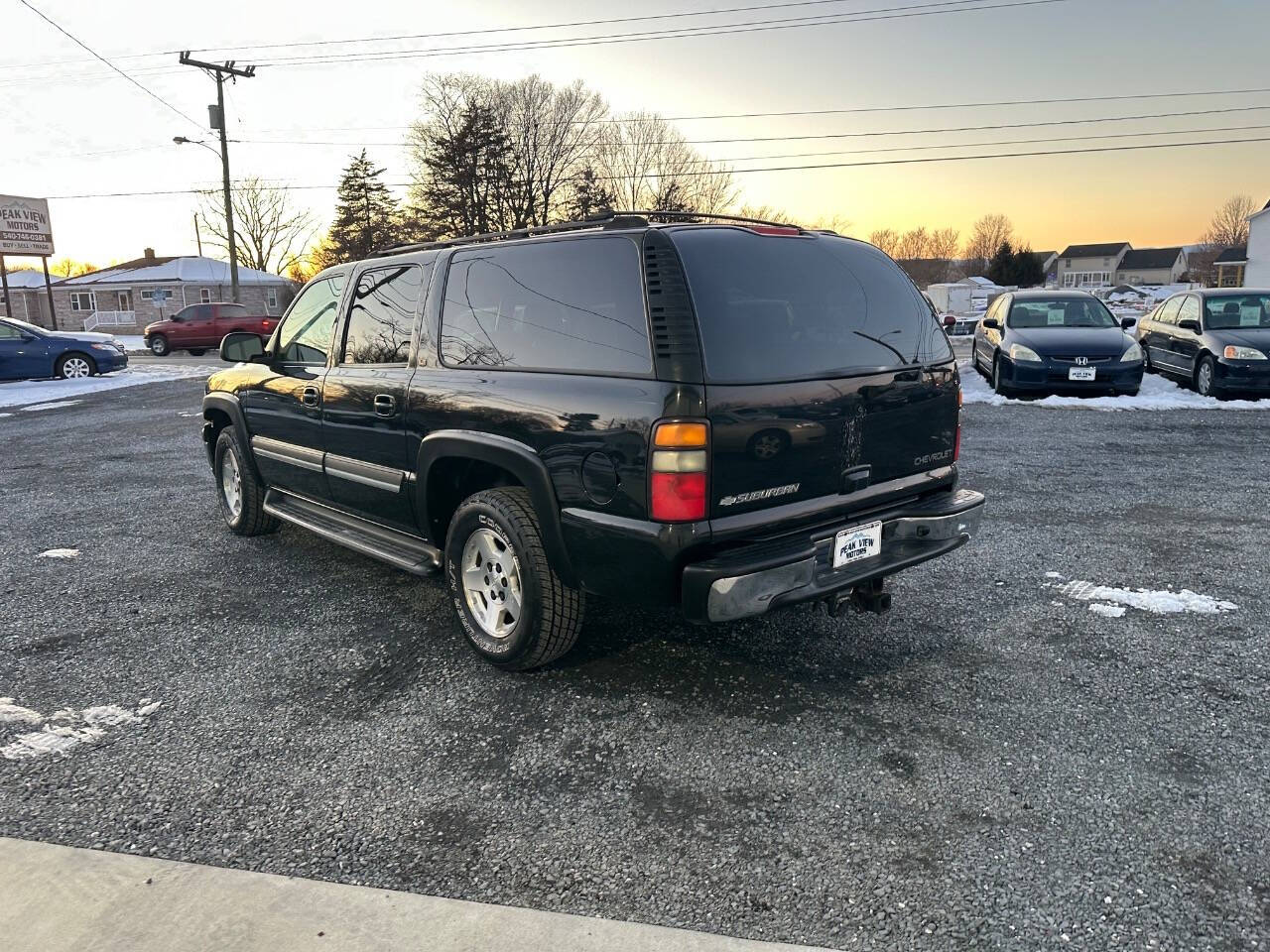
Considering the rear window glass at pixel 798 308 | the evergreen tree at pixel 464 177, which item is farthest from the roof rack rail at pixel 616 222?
the evergreen tree at pixel 464 177

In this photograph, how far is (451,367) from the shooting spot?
3.82 meters

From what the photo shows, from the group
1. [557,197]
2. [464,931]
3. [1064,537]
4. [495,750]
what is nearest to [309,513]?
[495,750]

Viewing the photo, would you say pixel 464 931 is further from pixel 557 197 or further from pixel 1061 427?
pixel 557 197

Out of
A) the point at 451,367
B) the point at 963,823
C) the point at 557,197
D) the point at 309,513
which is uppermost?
the point at 557,197

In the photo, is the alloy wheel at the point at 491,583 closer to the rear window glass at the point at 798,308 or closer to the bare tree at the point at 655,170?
the rear window glass at the point at 798,308

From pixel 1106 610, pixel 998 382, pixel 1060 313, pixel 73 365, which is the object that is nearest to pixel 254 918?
pixel 1106 610

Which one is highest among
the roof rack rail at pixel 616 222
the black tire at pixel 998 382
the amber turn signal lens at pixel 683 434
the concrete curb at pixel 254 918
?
the roof rack rail at pixel 616 222

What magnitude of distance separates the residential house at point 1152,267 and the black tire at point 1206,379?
116358 millimetres

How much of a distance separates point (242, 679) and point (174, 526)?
3.18 metres

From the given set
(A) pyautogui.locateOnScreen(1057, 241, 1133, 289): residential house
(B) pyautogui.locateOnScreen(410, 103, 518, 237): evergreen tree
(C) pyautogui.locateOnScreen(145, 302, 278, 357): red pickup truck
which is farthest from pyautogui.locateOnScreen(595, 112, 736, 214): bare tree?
(A) pyautogui.locateOnScreen(1057, 241, 1133, 289): residential house

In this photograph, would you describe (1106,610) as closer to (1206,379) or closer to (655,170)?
(1206,379)

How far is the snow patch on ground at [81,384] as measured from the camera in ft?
50.9

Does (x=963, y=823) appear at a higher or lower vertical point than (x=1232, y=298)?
lower

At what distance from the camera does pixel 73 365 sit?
18.5 meters
